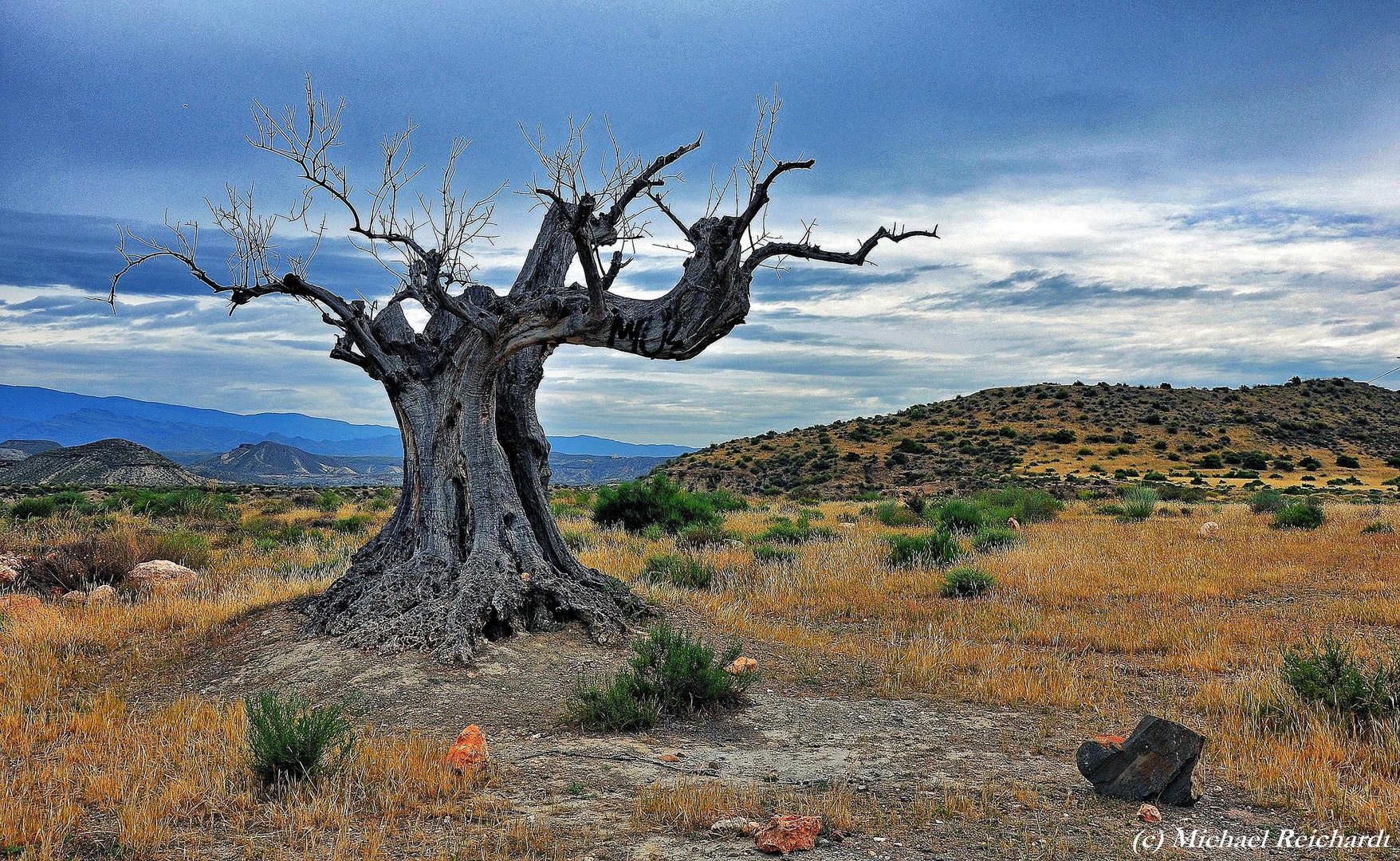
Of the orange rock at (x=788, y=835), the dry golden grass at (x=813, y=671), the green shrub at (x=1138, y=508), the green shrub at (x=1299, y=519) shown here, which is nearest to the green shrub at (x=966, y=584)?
the dry golden grass at (x=813, y=671)

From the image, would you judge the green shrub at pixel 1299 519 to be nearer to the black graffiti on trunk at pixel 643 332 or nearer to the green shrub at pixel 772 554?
the green shrub at pixel 772 554

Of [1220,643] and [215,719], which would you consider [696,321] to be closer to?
[215,719]

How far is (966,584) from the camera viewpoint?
12523 mm

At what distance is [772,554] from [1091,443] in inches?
1581

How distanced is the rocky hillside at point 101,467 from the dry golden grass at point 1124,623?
1991 inches

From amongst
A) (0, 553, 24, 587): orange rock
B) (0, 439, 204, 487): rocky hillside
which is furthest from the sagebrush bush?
(0, 439, 204, 487): rocky hillside

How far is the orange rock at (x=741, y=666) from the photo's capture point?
8258mm

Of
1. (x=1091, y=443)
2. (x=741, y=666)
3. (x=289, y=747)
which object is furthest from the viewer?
(x=1091, y=443)

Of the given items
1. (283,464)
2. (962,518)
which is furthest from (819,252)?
(283,464)

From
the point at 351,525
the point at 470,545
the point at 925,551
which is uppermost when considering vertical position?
the point at 470,545

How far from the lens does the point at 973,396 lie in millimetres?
67812

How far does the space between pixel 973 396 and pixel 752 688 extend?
6335 centimetres

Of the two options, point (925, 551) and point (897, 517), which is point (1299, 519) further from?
point (925, 551)

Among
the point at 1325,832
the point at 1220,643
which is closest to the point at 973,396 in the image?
the point at 1220,643
